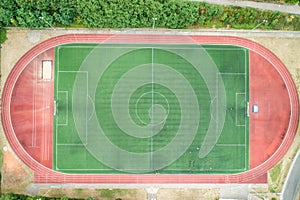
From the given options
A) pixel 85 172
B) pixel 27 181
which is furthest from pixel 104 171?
pixel 27 181

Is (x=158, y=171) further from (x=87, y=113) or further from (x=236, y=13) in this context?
(x=236, y=13)

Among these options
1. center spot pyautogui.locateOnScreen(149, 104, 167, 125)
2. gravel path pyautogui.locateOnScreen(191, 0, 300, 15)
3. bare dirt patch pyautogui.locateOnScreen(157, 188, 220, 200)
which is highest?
gravel path pyautogui.locateOnScreen(191, 0, 300, 15)

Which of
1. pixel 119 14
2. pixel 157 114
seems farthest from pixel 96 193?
pixel 119 14

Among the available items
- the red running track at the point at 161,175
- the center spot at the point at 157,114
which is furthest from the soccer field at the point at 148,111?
the red running track at the point at 161,175

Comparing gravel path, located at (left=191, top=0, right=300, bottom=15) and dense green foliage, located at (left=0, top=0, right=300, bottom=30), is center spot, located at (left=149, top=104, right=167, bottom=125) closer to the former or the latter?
dense green foliage, located at (left=0, top=0, right=300, bottom=30)

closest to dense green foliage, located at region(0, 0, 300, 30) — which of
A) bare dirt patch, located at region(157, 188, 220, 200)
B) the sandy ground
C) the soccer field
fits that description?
the sandy ground

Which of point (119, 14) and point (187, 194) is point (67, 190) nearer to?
point (187, 194)
